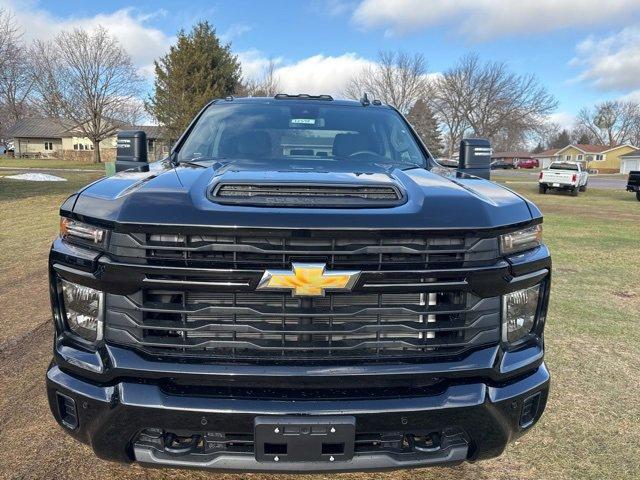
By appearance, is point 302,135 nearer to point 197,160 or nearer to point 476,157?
point 197,160

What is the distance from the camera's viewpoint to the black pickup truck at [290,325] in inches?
74.1

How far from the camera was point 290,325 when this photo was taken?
196cm

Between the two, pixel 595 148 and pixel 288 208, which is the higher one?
pixel 595 148

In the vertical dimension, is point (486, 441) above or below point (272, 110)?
below

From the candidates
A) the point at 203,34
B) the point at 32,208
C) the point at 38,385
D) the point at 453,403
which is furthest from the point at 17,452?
the point at 203,34

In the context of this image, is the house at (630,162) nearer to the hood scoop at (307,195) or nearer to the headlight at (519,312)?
the headlight at (519,312)

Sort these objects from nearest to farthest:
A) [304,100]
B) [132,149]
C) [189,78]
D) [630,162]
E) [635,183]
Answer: [132,149] → [304,100] → [635,183] → [189,78] → [630,162]

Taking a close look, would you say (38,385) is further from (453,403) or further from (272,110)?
(453,403)

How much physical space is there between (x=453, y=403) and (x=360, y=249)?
2.32 ft

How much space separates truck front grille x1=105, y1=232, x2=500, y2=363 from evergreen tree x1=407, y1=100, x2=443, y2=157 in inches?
1994

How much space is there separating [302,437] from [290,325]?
413 millimetres

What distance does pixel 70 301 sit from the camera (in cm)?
208

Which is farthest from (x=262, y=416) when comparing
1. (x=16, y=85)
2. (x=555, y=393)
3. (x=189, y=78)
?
(x=16, y=85)

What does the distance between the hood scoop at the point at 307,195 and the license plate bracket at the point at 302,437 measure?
81cm
